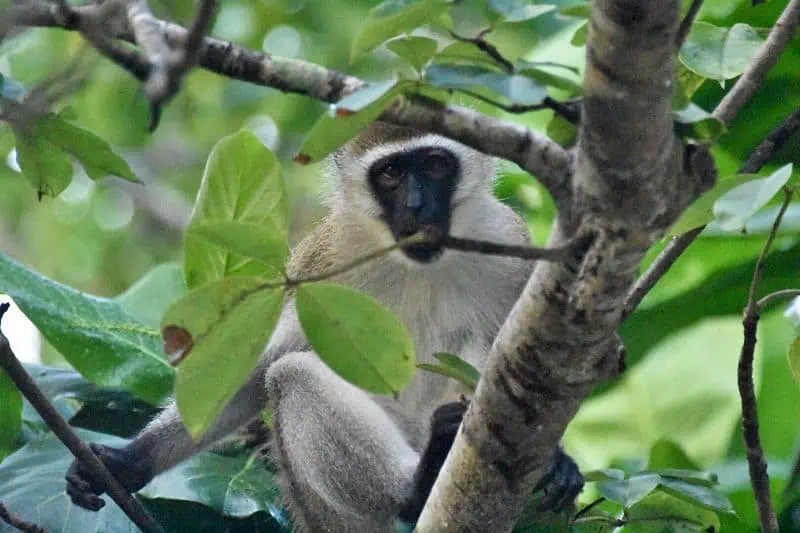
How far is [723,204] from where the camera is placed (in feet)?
6.46

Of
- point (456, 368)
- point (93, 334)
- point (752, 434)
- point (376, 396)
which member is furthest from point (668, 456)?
point (93, 334)

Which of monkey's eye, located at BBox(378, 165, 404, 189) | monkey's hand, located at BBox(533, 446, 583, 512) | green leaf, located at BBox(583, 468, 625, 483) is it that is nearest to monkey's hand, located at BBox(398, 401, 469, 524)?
monkey's hand, located at BBox(533, 446, 583, 512)

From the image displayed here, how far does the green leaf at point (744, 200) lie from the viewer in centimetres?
192

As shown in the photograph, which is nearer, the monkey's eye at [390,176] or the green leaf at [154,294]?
the monkey's eye at [390,176]

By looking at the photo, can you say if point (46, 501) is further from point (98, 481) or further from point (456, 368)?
point (456, 368)

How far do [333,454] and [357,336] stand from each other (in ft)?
6.24

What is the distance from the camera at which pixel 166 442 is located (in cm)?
432

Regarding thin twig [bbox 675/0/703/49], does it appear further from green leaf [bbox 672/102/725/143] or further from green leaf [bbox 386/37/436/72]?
green leaf [bbox 386/37/436/72]

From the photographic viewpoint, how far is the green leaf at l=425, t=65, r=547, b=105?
1974mm

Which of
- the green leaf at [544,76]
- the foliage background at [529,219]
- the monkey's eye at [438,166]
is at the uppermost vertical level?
the green leaf at [544,76]

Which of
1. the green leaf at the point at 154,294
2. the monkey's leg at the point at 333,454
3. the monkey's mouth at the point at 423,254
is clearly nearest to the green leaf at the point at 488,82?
the monkey's leg at the point at 333,454

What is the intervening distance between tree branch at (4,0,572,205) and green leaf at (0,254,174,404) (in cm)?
230

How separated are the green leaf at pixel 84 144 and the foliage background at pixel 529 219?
15cm

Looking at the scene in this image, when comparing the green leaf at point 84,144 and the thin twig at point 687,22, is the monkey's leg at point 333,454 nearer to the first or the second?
the green leaf at point 84,144
